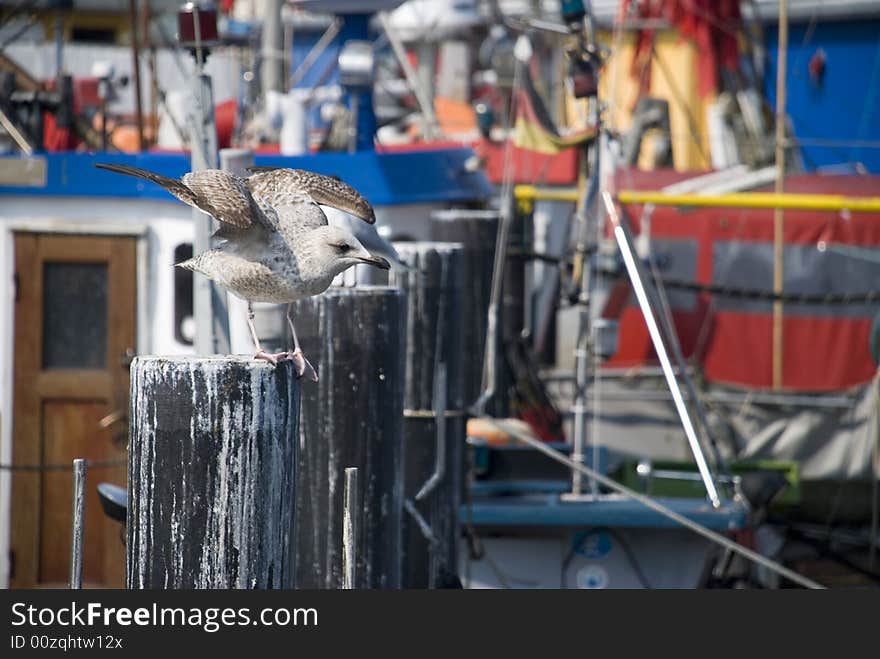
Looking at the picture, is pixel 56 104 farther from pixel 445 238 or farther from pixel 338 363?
pixel 338 363

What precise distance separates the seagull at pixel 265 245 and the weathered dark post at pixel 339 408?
47.9 inches

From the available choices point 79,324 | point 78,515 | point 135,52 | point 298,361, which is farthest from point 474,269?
point 78,515

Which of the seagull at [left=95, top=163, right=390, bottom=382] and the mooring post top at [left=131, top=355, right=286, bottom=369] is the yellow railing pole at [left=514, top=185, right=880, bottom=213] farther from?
the mooring post top at [left=131, top=355, right=286, bottom=369]

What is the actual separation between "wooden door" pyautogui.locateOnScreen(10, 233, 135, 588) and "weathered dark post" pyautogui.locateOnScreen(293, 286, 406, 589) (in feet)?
6.99

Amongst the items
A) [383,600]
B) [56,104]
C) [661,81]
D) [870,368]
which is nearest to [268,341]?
[383,600]

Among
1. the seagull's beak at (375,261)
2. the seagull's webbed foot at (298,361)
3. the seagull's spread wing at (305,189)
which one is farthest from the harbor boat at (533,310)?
the seagull's beak at (375,261)

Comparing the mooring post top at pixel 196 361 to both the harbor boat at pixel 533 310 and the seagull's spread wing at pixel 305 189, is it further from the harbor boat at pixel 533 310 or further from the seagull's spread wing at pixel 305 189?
the harbor boat at pixel 533 310

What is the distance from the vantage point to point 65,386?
8562mm

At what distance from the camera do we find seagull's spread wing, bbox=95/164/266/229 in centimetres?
512

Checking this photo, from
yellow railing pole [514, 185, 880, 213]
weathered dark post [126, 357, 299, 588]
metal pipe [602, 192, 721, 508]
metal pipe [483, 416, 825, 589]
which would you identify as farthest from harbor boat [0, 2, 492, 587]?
yellow railing pole [514, 185, 880, 213]

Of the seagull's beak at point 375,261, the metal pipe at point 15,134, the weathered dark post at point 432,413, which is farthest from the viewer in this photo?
the metal pipe at point 15,134

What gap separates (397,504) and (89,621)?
2.26 metres

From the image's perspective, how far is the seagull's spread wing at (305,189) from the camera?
5516mm

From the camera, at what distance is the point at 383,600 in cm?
511
